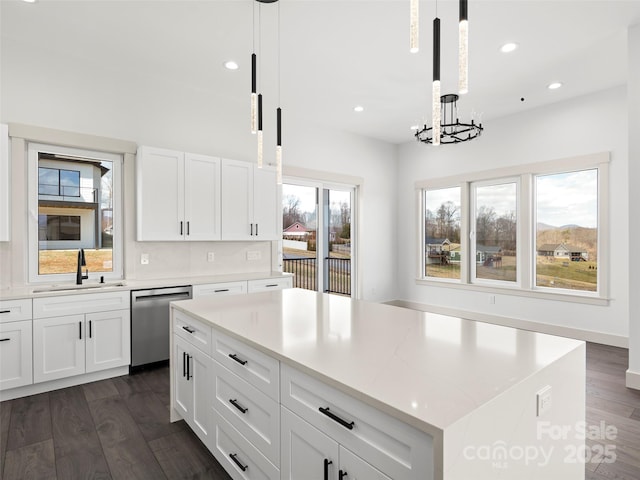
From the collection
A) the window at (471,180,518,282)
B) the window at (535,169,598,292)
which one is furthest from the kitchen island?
the window at (471,180,518,282)

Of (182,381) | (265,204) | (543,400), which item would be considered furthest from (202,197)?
(543,400)

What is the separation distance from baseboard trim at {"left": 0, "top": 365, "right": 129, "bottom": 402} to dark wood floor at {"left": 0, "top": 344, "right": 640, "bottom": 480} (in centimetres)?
7

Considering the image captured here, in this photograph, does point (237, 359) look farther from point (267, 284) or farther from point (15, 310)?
point (267, 284)

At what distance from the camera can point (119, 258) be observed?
12.7 ft

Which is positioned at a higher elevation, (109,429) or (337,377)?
(337,377)

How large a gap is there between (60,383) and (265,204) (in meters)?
2.70

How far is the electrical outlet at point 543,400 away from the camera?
3.92 feet

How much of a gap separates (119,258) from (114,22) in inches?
87.7

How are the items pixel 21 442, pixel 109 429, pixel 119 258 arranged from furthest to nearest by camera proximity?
pixel 119 258 < pixel 109 429 < pixel 21 442

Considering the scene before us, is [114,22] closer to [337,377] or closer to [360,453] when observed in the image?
[337,377]

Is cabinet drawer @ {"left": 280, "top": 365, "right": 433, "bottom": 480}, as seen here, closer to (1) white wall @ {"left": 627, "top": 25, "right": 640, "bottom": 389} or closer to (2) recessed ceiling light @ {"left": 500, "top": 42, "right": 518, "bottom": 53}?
(1) white wall @ {"left": 627, "top": 25, "right": 640, "bottom": 389}

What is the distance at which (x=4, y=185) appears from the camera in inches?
120

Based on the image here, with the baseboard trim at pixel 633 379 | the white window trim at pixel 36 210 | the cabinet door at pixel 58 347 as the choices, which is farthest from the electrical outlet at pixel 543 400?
the white window trim at pixel 36 210

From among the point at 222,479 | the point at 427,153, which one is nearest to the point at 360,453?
the point at 222,479
